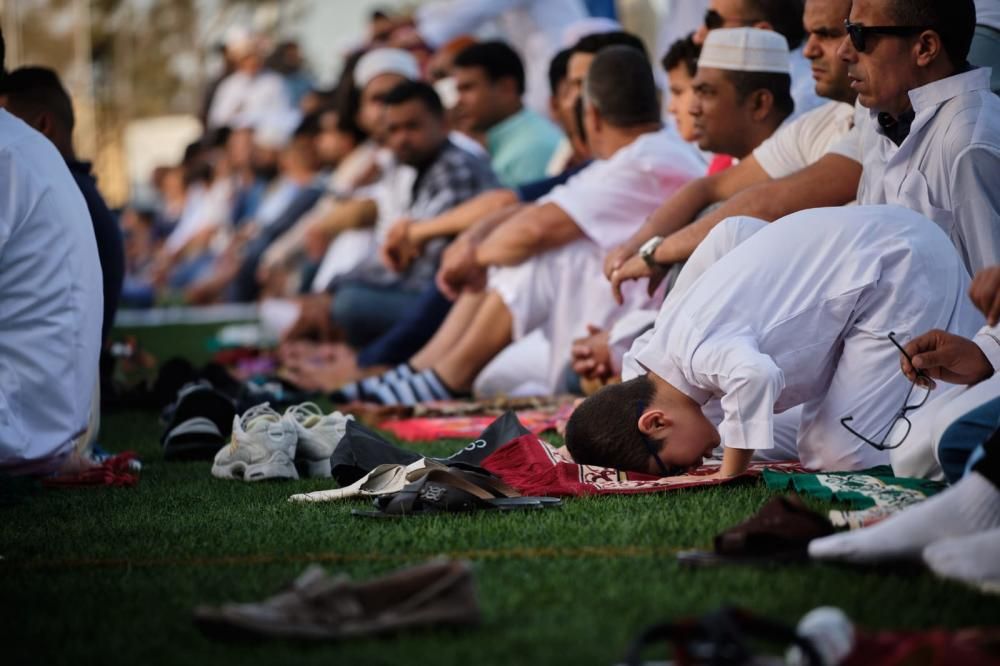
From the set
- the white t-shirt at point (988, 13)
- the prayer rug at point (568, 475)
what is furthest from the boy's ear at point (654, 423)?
the white t-shirt at point (988, 13)

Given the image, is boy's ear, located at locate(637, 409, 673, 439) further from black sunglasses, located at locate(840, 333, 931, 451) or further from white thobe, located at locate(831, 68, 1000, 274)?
white thobe, located at locate(831, 68, 1000, 274)

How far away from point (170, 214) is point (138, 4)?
4468 millimetres

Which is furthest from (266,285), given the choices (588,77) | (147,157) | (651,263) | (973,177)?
(147,157)

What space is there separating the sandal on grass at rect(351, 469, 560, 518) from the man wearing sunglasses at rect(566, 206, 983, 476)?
373mm

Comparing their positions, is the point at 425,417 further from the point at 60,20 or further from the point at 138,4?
the point at 138,4

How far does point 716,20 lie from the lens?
273 inches

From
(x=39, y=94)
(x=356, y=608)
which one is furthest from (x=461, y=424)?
(x=356, y=608)

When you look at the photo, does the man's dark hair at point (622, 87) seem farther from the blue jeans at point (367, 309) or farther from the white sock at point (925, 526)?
the white sock at point (925, 526)

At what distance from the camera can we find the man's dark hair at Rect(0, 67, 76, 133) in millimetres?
6324

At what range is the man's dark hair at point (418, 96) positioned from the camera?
9.64m

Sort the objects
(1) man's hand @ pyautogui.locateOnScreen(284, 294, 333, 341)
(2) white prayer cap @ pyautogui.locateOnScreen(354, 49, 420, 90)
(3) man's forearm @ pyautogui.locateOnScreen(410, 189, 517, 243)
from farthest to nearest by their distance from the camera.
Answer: (2) white prayer cap @ pyautogui.locateOnScreen(354, 49, 420, 90), (1) man's hand @ pyautogui.locateOnScreen(284, 294, 333, 341), (3) man's forearm @ pyautogui.locateOnScreen(410, 189, 517, 243)

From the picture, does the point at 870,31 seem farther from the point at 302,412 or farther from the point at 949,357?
the point at 302,412

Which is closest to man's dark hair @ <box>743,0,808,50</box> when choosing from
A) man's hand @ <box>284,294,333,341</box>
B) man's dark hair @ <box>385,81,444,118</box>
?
man's dark hair @ <box>385,81,444,118</box>

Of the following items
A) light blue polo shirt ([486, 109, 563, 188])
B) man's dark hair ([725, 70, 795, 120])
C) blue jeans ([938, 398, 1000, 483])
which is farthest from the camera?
light blue polo shirt ([486, 109, 563, 188])
